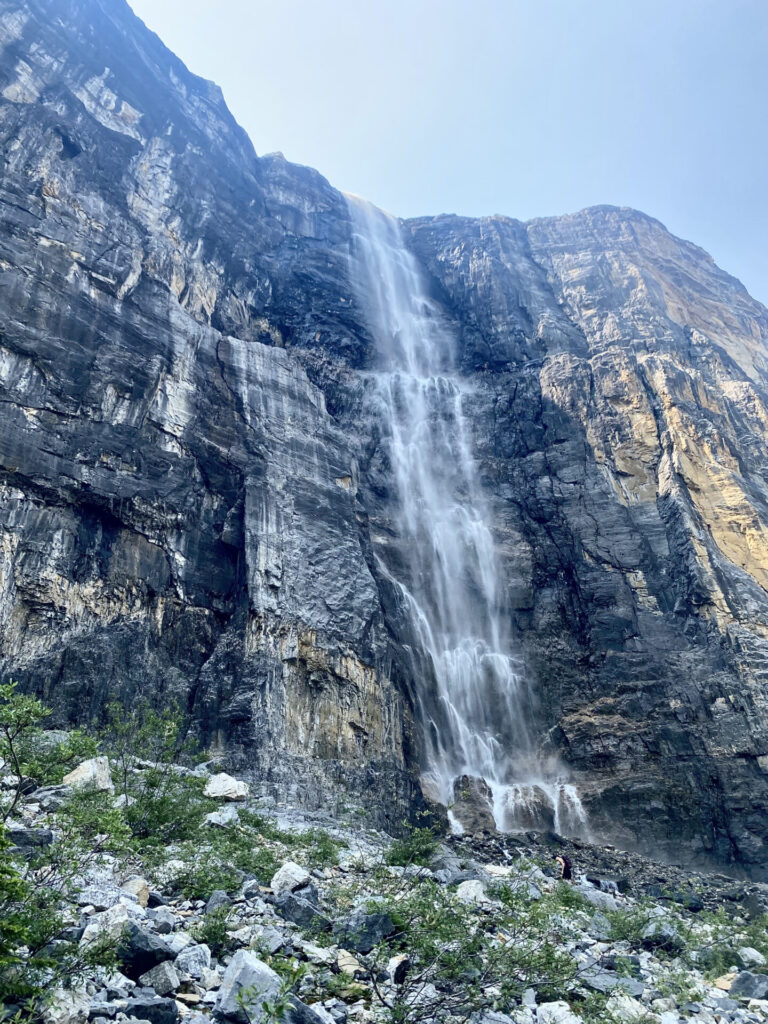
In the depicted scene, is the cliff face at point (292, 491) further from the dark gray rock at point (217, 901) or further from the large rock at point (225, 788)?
the dark gray rock at point (217, 901)

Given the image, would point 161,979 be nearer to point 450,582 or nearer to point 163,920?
point 163,920

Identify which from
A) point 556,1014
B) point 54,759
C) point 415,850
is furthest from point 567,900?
point 54,759

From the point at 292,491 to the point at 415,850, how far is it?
16379 mm

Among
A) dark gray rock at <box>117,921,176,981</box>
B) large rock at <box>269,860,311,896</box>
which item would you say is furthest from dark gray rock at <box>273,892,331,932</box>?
dark gray rock at <box>117,921,176,981</box>

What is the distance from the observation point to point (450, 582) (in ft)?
101

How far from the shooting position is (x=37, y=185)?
25.5 meters

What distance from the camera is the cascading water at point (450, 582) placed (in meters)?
24.9

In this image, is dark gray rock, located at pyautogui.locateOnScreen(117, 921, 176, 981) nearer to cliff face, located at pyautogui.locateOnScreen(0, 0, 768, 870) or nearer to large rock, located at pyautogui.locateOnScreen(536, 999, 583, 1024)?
large rock, located at pyautogui.locateOnScreen(536, 999, 583, 1024)

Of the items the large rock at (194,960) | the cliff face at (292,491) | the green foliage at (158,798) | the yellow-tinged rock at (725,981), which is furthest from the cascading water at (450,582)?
the large rock at (194,960)

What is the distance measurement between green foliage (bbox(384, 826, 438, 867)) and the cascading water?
11.5 meters

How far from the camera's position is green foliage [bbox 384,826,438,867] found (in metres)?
11.5

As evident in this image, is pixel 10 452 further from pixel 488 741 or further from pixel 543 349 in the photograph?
pixel 543 349

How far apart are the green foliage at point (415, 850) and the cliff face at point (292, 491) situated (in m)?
7.19

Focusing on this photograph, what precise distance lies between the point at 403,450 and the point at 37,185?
65.5 ft
